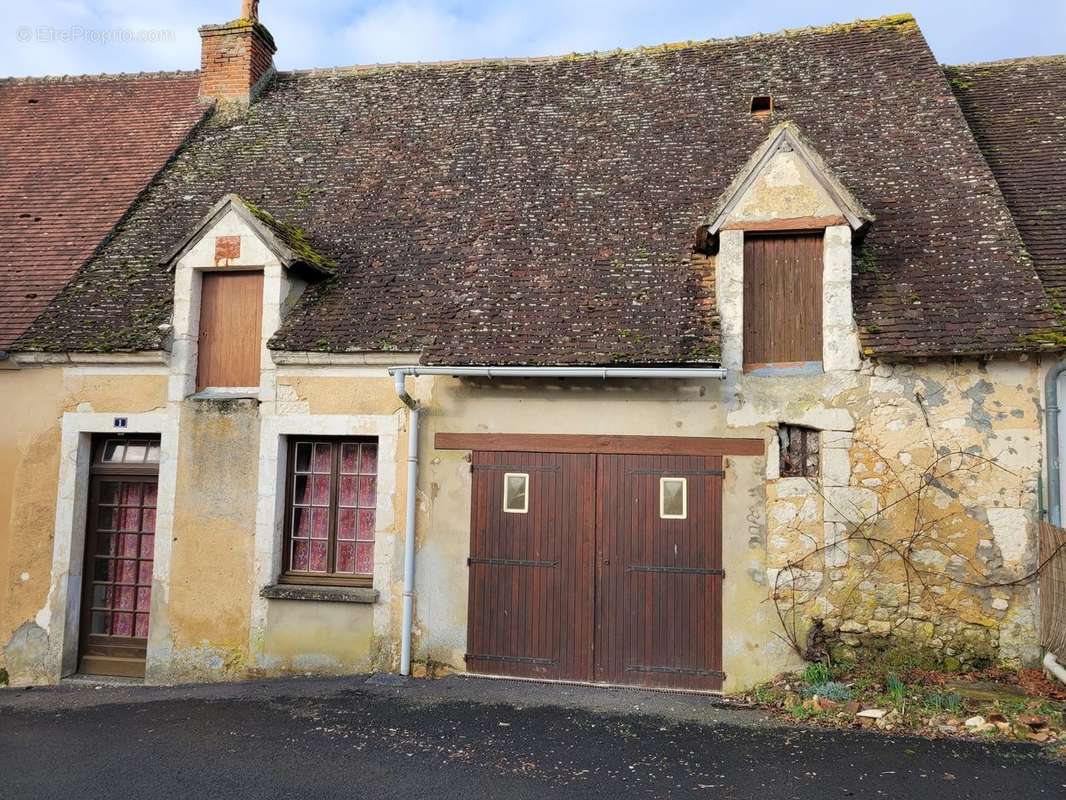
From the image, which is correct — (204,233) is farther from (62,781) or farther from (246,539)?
(62,781)

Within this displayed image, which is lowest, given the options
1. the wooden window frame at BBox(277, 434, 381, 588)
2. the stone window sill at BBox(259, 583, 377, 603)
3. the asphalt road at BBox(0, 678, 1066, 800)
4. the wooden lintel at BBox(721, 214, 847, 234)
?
the asphalt road at BBox(0, 678, 1066, 800)

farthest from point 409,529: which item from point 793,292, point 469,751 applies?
point 793,292

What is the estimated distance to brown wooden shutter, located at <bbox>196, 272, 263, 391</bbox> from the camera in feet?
27.2

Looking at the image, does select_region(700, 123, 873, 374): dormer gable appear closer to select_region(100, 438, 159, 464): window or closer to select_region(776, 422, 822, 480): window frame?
select_region(776, 422, 822, 480): window frame

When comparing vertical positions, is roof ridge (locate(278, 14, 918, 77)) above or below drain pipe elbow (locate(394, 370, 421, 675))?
above

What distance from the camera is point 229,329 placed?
838 centimetres

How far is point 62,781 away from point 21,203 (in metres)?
8.24

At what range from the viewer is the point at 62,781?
5.27 meters

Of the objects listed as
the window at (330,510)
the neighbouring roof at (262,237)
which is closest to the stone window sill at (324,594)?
the window at (330,510)

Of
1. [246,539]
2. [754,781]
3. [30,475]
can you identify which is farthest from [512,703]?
[30,475]

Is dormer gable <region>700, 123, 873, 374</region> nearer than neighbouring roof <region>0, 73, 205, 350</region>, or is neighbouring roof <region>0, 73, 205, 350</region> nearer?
dormer gable <region>700, 123, 873, 374</region>

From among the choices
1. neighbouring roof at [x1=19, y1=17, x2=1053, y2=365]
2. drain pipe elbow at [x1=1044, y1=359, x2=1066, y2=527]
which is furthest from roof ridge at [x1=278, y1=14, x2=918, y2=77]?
drain pipe elbow at [x1=1044, y1=359, x2=1066, y2=527]

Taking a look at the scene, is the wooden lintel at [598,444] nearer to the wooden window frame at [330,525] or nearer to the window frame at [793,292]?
the window frame at [793,292]

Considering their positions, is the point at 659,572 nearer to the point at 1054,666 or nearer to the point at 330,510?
the point at 1054,666
